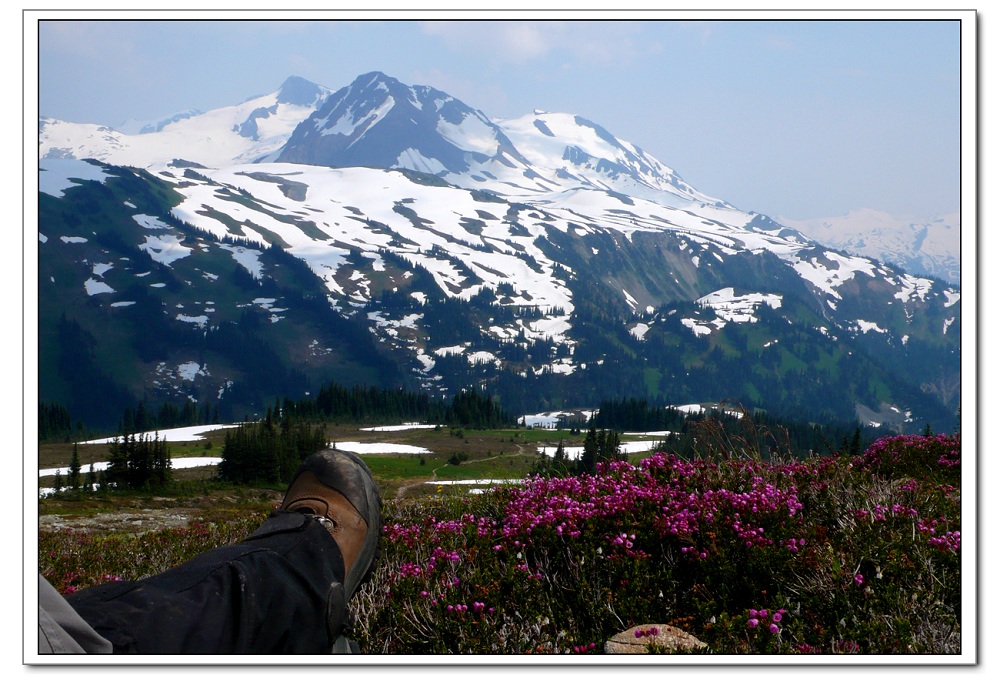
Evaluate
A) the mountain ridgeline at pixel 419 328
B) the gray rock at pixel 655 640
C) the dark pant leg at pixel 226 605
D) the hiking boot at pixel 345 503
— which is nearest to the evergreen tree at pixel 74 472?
the hiking boot at pixel 345 503

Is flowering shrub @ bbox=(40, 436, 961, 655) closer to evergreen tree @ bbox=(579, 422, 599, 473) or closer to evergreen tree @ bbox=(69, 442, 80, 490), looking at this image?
evergreen tree @ bbox=(579, 422, 599, 473)

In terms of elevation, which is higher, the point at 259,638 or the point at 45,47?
the point at 45,47

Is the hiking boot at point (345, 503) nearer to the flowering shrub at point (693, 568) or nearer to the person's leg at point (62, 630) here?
the flowering shrub at point (693, 568)

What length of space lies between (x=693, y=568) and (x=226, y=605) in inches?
115

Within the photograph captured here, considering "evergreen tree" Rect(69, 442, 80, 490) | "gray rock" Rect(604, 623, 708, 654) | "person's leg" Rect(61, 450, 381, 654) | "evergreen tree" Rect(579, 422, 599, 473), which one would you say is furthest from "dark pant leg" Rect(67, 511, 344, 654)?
"evergreen tree" Rect(69, 442, 80, 490)

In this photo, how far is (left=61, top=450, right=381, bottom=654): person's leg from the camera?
3.62 m

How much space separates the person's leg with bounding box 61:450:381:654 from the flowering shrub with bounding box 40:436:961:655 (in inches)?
11.7

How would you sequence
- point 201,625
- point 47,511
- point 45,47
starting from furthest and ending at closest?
point 47,511, point 45,47, point 201,625

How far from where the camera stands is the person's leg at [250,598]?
3.62 m

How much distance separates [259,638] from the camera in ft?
13.1
